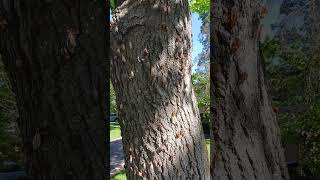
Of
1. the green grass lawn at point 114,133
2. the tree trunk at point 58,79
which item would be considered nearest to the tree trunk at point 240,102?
the tree trunk at point 58,79

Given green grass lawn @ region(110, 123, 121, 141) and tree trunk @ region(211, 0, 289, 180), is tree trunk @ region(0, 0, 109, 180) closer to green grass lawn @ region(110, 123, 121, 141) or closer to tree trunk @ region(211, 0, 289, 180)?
tree trunk @ region(211, 0, 289, 180)

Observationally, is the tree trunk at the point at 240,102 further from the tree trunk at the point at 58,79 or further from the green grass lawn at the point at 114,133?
the green grass lawn at the point at 114,133

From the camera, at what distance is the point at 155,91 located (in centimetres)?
305

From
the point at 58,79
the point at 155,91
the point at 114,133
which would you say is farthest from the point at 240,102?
the point at 114,133

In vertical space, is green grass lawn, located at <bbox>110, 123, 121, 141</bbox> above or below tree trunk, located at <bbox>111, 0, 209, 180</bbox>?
below

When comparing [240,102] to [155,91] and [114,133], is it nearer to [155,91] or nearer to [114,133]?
[155,91]

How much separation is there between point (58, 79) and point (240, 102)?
2494 millimetres

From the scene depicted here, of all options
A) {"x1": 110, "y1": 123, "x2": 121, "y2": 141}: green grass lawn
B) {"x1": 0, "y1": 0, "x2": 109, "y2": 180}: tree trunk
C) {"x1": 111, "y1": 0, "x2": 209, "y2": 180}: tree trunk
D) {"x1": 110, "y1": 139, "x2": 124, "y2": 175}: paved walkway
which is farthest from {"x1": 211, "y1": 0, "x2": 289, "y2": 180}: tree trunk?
{"x1": 110, "y1": 123, "x2": 121, "y2": 141}: green grass lawn

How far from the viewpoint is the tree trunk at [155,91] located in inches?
120

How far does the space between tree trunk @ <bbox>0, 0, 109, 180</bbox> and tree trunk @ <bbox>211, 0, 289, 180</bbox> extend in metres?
2.25

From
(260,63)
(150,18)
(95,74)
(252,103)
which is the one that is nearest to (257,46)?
(260,63)

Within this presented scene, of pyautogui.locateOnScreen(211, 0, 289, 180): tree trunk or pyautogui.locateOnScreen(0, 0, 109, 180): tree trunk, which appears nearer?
pyautogui.locateOnScreen(0, 0, 109, 180): tree trunk

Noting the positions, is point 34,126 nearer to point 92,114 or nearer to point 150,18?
point 92,114

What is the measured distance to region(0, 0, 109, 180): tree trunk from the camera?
5.61 feet
